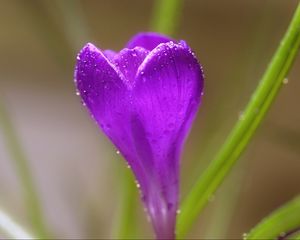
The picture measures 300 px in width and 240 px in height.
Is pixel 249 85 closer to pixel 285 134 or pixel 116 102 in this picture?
pixel 285 134

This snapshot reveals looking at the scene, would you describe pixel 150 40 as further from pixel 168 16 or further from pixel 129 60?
pixel 168 16

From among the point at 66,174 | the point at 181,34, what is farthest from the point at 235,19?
the point at 66,174

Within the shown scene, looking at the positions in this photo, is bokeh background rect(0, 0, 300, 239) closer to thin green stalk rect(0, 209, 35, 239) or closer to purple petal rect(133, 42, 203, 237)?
thin green stalk rect(0, 209, 35, 239)

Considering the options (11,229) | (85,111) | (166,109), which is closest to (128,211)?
(11,229)

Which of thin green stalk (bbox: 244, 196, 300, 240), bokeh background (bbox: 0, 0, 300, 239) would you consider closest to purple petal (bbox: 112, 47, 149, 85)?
thin green stalk (bbox: 244, 196, 300, 240)

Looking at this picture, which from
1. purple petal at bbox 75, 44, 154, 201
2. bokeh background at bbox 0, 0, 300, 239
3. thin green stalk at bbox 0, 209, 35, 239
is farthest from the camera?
bokeh background at bbox 0, 0, 300, 239
